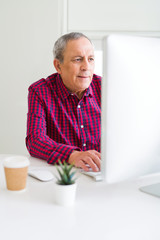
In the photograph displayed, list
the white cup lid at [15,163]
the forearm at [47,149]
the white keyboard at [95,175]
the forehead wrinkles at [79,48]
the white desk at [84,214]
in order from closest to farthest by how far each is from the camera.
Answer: the white desk at [84,214]
the white cup lid at [15,163]
the white keyboard at [95,175]
the forearm at [47,149]
the forehead wrinkles at [79,48]

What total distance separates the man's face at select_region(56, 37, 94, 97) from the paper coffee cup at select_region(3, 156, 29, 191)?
0.91 m

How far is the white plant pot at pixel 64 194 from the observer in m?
0.88

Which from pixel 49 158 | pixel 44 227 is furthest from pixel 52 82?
pixel 44 227

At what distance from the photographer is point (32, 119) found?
163cm

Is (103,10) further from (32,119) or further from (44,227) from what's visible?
(44,227)

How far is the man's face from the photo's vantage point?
175 cm

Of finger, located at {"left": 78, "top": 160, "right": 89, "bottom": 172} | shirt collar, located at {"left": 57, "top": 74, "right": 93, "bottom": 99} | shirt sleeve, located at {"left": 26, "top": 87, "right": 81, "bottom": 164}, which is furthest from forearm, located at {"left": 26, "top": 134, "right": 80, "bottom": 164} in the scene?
shirt collar, located at {"left": 57, "top": 74, "right": 93, "bottom": 99}

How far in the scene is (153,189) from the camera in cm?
102

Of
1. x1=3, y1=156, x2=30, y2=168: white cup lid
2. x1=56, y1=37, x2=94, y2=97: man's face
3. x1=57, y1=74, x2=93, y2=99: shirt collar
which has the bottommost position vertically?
x1=3, y1=156, x2=30, y2=168: white cup lid

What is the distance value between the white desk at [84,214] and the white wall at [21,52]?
1950mm

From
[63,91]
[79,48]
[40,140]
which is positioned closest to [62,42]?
[79,48]

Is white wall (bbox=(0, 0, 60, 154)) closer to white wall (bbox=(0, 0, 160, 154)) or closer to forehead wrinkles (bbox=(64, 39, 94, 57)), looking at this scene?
white wall (bbox=(0, 0, 160, 154))

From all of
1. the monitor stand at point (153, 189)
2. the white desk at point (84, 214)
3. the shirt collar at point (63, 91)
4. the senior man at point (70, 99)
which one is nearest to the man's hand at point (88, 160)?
the white desk at point (84, 214)

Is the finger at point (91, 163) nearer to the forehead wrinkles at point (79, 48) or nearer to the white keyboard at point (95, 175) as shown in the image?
the white keyboard at point (95, 175)
